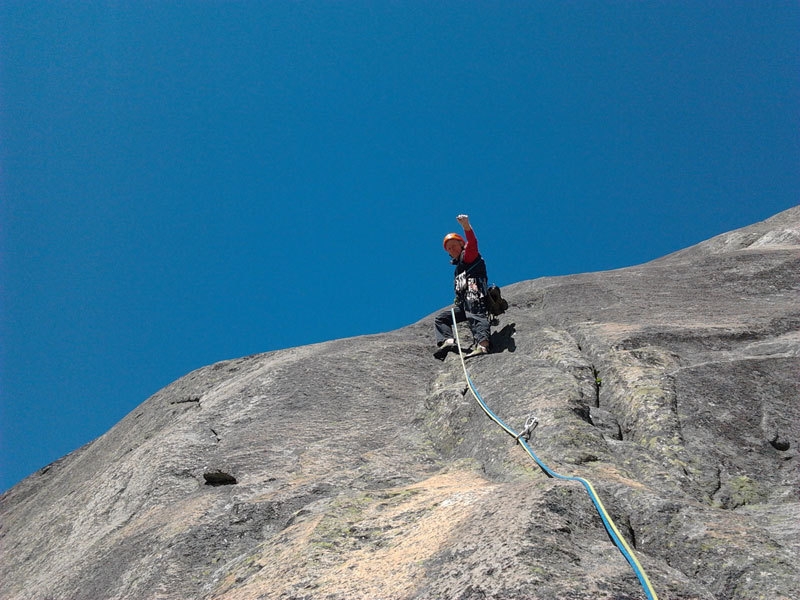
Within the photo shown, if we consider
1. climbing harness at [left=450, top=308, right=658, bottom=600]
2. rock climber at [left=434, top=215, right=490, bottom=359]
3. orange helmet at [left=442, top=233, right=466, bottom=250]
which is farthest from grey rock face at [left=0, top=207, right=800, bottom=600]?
orange helmet at [left=442, top=233, right=466, bottom=250]

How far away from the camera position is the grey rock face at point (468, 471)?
4902mm

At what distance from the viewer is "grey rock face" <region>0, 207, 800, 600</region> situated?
490 centimetres

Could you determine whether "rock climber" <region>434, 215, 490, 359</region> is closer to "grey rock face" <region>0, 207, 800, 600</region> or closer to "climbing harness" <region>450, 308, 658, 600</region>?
"grey rock face" <region>0, 207, 800, 600</region>

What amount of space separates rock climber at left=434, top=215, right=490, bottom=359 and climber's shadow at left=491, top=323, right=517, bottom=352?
0.34 m

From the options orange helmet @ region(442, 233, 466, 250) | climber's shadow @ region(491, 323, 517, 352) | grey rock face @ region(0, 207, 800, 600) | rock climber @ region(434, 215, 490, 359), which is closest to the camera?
grey rock face @ region(0, 207, 800, 600)

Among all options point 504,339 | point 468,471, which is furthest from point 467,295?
point 468,471

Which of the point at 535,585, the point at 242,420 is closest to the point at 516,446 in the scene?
the point at 535,585

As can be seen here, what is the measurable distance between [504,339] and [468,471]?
4.69 meters

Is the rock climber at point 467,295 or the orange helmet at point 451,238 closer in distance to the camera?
the rock climber at point 467,295

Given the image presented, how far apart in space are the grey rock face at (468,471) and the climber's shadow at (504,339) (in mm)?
91

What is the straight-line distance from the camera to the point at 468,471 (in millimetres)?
7293

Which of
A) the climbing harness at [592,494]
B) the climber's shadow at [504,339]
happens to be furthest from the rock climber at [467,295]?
the climbing harness at [592,494]

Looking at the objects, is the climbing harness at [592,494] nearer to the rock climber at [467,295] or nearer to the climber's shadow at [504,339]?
the climber's shadow at [504,339]

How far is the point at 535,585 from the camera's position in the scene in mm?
4176
